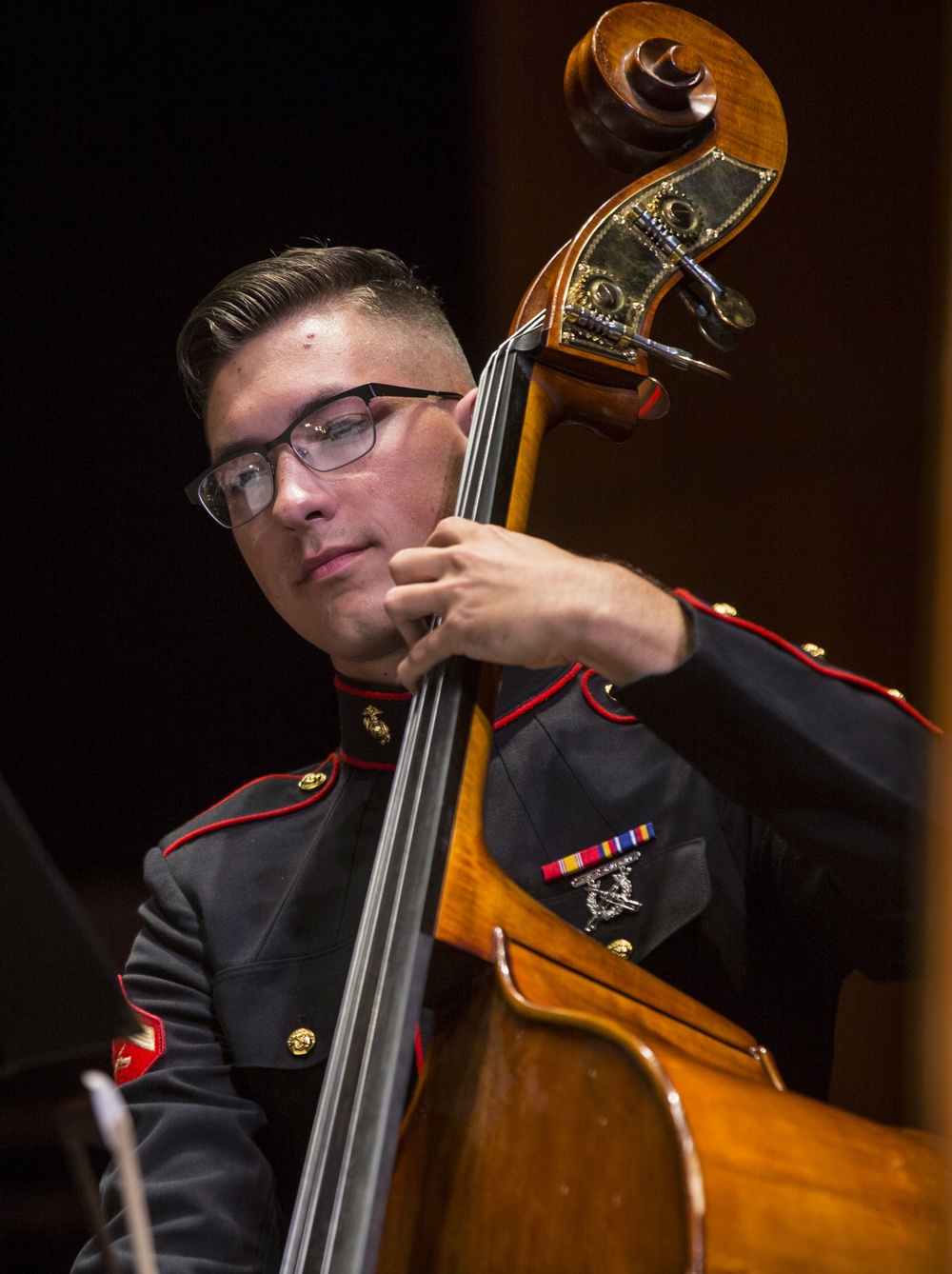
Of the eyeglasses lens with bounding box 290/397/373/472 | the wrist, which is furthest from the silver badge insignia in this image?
the eyeglasses lens with bounding box 290/397/373/472

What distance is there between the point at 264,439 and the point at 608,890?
639mm

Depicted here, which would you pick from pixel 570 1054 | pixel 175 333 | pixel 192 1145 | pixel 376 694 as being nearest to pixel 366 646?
pixel 376 694

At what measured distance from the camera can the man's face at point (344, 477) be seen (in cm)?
124

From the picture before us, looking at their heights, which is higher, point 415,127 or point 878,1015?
point 415,127

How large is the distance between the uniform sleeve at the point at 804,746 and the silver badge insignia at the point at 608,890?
23 cm

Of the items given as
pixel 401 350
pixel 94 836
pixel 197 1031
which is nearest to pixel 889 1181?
pixel 197 1031

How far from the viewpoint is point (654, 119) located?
42.2 inches

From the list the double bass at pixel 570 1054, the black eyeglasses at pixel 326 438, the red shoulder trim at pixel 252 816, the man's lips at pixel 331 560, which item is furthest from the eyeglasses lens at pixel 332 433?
the red shoulder trim at pixel 252 816

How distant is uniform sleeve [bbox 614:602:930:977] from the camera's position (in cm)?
83

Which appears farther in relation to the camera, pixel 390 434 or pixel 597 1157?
pixel 390 434

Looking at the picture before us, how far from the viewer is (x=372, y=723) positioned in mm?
1339

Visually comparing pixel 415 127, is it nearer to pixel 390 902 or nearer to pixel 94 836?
pixel 94 836

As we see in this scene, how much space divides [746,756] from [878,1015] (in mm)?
1278

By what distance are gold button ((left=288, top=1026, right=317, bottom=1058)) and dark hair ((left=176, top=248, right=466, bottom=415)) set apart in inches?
31.9
